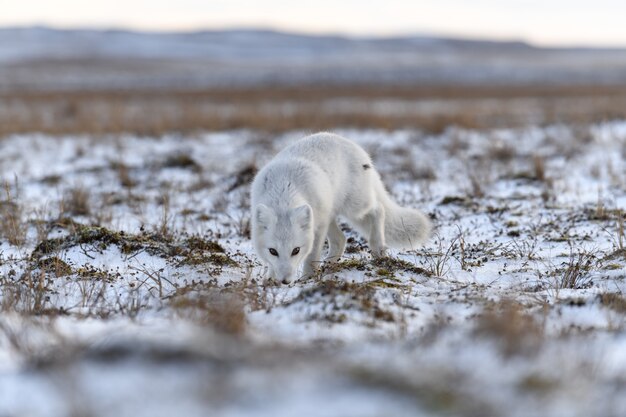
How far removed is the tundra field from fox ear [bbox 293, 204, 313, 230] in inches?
16.4

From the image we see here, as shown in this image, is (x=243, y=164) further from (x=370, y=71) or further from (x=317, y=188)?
(x=370, y=71)

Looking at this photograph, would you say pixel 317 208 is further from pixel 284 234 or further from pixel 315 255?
pixel 284 234

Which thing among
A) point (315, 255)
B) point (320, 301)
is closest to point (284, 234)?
point (315, 255)

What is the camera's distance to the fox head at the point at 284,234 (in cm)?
436

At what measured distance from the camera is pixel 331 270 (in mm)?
4770

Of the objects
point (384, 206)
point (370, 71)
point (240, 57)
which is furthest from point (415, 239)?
point (240, 57)

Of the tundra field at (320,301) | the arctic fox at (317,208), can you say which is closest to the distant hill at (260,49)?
the tundra field at (320,301)

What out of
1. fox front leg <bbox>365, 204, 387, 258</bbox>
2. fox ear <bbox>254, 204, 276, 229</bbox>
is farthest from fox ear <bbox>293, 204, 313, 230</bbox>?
fox front leg <bbox>365, 204, 387, 258</bbox>

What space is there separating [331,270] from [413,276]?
23.7 inches

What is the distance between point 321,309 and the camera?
3.54m

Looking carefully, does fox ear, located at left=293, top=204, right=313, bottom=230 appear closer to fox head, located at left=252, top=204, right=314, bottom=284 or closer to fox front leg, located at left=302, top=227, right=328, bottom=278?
fox head, located at left=252, top=204, right=314, bottom=284

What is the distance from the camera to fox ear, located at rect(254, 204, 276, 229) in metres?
4.36

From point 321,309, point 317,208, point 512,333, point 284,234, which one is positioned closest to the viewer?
Answer: point 512,333

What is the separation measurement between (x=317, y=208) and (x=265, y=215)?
54cm
